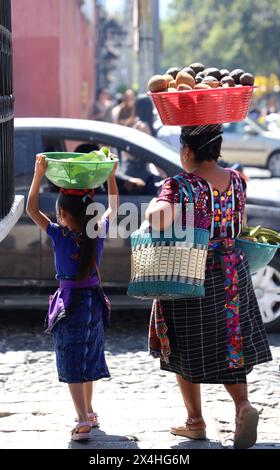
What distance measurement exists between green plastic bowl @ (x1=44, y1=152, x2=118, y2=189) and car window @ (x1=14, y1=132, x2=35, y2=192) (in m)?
2.63

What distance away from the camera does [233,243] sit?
4656 millimetres

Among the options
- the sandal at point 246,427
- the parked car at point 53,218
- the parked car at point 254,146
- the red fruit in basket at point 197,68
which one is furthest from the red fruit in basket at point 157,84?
the parked car at point 254,146

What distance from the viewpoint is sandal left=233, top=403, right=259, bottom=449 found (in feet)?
14.9

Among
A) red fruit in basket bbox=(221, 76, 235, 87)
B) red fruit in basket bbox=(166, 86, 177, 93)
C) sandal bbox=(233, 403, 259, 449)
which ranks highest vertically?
red fruit in basket bbox=(221, 76, 235, 87)

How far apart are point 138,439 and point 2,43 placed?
7.03 feet

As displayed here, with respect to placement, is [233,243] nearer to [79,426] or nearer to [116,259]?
[79,426]

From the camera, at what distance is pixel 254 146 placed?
2070 centimetres

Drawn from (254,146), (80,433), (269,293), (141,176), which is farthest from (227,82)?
(254,146)

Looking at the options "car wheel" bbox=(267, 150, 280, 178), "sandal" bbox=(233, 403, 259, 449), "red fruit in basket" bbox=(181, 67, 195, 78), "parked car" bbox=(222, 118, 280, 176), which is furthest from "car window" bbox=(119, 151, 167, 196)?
"car wheel" bbox=(267, 150, 280, 178)

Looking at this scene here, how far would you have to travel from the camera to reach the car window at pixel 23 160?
7254 mm

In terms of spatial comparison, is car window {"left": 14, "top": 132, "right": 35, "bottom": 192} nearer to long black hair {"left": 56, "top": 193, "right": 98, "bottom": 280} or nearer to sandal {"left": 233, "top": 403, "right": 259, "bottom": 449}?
long black hair {"left": 56, "top": 193, "right": 98, "bottom": 280}

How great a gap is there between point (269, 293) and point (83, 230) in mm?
2884

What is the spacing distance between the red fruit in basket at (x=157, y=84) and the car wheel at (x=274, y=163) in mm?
16267

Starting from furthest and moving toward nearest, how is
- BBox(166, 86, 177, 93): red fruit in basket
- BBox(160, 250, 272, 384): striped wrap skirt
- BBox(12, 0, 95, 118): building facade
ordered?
BBox(12, 0, 95, 118): building facade < BBox(160, 250, 272, 384): striped wrap skirt < BBox(166, 86, 177, 93): red fruit in basket
